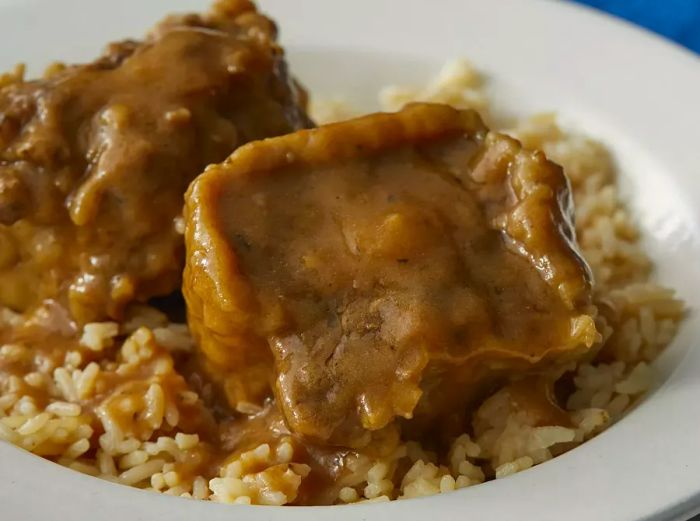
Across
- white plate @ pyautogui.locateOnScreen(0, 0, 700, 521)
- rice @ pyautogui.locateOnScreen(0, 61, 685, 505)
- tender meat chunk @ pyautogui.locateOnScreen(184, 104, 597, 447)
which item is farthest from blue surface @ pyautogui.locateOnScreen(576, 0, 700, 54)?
tender meat chunk @ pyautogui.locateOnScreen(184, 104, 597, 447)

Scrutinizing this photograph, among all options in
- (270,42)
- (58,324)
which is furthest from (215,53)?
(58,324)

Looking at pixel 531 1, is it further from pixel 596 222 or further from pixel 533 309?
pixel 533 309

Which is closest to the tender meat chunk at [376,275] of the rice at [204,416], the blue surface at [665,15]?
the rice at [204,416]

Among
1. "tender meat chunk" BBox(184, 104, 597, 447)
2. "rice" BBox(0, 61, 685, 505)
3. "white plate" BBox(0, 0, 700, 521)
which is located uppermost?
"tender meat chunk" BBox(184, 104, 597, 447)

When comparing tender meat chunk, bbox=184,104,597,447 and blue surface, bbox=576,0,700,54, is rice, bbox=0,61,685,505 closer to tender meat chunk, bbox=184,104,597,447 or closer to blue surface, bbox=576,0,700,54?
tender meat chunk, bbox=184,104,597,447

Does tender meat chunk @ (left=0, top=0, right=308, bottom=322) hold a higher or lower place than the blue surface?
higher

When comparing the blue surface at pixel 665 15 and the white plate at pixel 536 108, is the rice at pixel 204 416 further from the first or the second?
the blue surface at pixel 665 15
